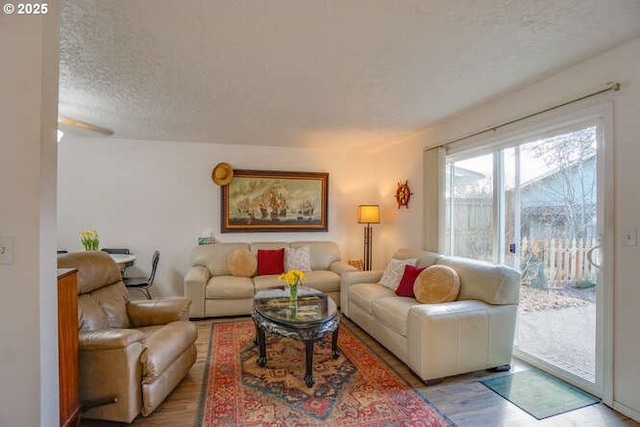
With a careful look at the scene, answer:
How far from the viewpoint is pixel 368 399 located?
2.15 m

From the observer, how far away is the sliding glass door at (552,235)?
2.27m

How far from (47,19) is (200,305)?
10.3 feet

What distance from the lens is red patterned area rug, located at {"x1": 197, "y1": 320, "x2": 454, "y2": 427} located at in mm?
1942

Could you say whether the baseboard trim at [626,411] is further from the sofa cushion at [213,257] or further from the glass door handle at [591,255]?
the sofa cushion at [213,257]

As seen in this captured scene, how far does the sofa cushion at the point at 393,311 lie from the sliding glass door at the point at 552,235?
1.06m

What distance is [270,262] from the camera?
433 centimetres

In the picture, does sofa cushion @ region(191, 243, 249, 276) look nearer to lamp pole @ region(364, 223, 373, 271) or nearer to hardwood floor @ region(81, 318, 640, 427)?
hardwood floor @ region(81, 318, 640, 427)

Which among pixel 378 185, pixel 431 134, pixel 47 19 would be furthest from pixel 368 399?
pixel 378 185

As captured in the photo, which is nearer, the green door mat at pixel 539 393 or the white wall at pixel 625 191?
the white wall at pixel 625 191

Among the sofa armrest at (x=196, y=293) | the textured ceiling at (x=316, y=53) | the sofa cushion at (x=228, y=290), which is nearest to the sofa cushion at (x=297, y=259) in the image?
the sofa cushion at (x=228, y=290)

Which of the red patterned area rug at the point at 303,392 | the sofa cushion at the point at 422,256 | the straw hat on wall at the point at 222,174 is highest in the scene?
the straw hat on wall at the point at 222,174

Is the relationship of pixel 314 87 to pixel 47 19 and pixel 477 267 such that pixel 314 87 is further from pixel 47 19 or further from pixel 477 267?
pixel 477 267

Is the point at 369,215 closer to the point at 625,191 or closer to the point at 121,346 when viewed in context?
the point at 625,191

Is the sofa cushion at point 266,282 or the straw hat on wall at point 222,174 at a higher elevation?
the straw hat on wall at point 222,174
